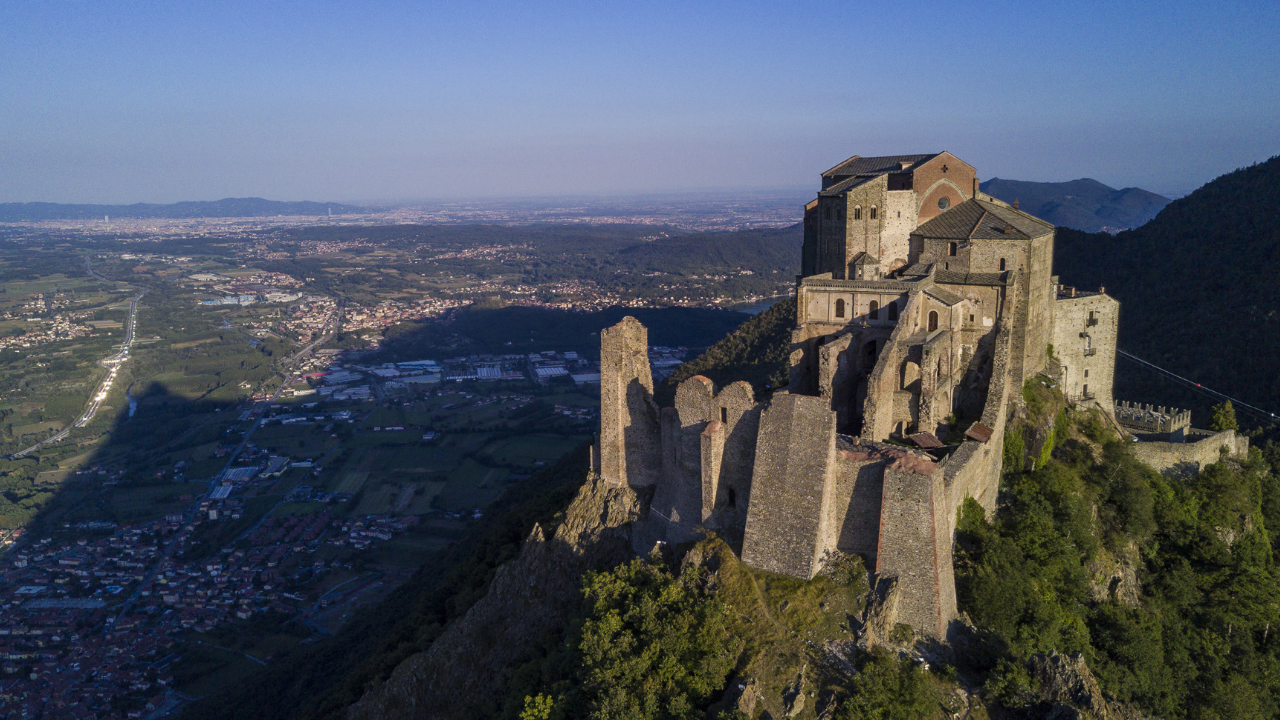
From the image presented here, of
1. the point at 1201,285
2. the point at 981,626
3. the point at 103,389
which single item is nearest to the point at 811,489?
the point at 981,626

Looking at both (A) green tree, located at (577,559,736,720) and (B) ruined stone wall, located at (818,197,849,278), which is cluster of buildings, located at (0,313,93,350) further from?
(A) green tree, located at (577,559,736,720)

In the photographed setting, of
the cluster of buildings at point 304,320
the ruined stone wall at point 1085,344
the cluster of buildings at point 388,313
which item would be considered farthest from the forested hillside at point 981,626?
the cluster of buildings at point 304,320

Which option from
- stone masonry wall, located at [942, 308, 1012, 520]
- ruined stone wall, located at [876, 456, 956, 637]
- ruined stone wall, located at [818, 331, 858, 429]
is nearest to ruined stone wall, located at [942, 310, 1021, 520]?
stone masonry wall, located at [942, 308, 1012, 520]

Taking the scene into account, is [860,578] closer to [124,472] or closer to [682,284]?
[124,472]

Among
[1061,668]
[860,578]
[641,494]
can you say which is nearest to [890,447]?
[860,578]

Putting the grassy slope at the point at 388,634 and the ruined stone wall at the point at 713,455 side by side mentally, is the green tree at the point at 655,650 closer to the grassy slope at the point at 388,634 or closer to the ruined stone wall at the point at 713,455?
the ruined stone wall at the point at 713,455

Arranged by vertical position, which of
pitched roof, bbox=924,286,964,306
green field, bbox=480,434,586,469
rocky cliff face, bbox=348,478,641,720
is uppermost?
pitched roof, bbox=924,286,964,306
